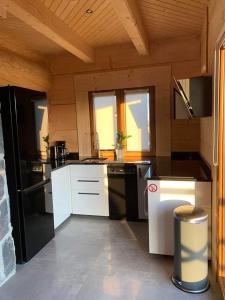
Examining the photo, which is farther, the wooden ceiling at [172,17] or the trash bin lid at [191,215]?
the wooden ceiling at [172,17]

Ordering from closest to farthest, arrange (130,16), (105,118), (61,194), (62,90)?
(130,16) < (61,194) < (105,118) < (62,90)

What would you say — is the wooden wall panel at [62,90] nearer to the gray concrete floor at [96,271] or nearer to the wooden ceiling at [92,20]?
the wooden ceiling at [92,20]

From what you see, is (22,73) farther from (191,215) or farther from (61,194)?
(191,215)

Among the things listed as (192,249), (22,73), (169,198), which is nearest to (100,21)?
(22,73)

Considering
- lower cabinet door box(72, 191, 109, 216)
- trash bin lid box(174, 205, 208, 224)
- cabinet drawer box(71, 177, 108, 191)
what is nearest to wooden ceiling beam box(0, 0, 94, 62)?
cabinet drawer box(71, 177, 108, 191)

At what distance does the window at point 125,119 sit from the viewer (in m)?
3.94

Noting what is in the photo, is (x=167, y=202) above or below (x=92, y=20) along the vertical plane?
below

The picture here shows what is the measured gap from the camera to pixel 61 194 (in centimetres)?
348

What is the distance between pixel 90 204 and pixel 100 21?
8.11 feet

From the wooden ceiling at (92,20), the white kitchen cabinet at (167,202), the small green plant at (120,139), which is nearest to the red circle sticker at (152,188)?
the white kitchen cabinet at (167,202)

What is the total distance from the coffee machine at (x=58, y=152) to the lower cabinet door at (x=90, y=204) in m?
0.57

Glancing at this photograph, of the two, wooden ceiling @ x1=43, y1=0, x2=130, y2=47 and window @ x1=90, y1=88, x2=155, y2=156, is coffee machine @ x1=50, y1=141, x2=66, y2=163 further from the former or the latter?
wooden ceiling @ x1=43, y1=0, x2=130, y2=47

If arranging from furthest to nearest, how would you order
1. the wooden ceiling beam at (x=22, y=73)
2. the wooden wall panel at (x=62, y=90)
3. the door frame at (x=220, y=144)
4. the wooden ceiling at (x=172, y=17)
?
the wooden wall panel at (x=62, y=90) < the wooden ceiling beam at (x=22, y=73) < the wooden ceiling at (x=172, y=17) < the door frame at (x=220, y=144)

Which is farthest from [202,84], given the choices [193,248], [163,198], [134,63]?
[134,63]
